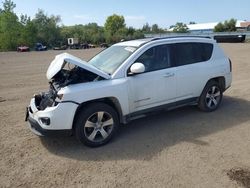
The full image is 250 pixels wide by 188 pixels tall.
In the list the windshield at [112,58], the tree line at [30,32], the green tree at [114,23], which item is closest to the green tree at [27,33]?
the tree line at [30,32]

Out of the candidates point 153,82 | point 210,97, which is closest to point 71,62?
point 153,82

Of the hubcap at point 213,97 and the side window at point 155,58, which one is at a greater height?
the side window at point 155,58

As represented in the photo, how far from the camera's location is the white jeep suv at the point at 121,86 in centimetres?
443

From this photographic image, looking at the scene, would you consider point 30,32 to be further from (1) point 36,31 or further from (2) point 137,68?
(2) point 137,68

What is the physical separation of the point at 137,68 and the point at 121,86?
0.41m

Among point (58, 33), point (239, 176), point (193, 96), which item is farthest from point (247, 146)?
point (58, 33)

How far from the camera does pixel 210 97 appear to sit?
636 centimetres

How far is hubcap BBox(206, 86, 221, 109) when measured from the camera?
20.7 feet

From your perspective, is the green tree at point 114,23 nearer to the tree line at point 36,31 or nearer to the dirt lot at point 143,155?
the tree line at point 36,31

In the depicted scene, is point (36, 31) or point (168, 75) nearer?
point (168, 75)

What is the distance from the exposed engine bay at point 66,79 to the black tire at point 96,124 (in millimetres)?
486

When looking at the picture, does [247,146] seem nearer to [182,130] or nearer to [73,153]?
[182,130]

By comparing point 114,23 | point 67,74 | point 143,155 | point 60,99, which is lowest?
point 143,155

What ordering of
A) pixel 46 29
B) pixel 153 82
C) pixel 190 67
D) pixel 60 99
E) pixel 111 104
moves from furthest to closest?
1. pixel 46 29
2. pixel 190 67
3. pixel 153 82
4. pixel 111 104
5. pixel 60 99
